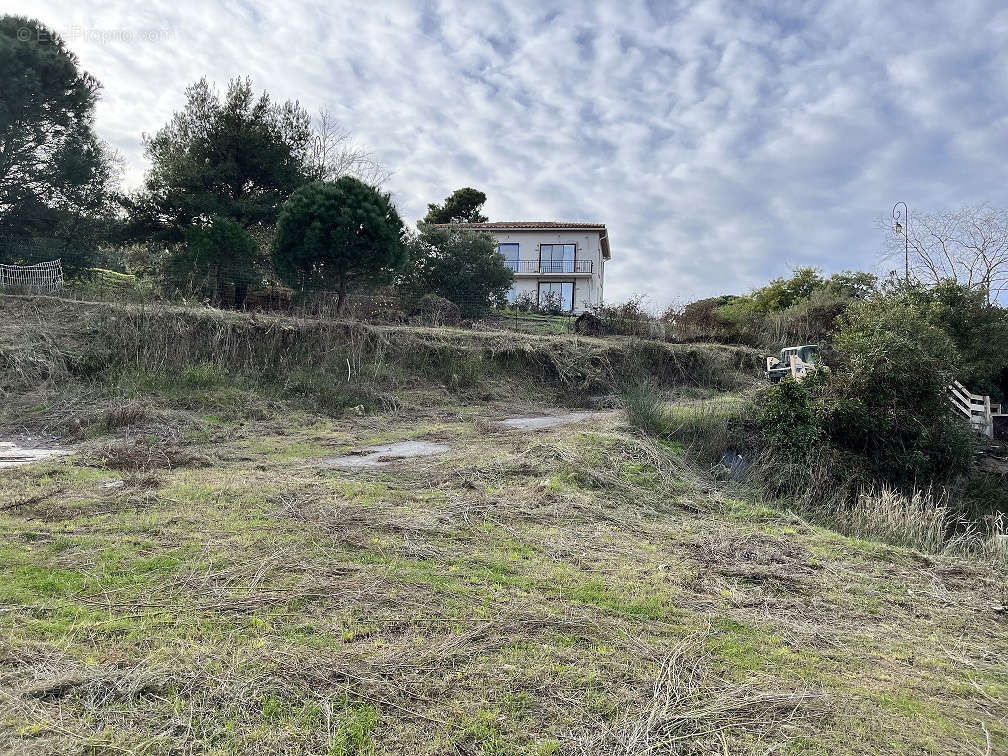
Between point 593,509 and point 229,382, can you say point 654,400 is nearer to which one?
point 593,509

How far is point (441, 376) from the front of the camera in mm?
12852

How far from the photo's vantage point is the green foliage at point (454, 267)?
19.4m

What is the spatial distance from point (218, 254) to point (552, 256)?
21799 millimetres

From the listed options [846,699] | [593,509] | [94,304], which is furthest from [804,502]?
[94,304]

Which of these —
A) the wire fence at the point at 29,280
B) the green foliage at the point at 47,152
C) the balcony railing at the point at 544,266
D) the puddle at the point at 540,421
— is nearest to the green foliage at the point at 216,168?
the green foliage at the point at 47,152

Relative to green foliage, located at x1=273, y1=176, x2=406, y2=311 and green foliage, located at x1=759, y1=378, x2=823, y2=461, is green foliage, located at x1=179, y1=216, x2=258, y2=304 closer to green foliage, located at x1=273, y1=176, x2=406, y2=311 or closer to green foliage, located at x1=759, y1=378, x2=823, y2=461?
green foliage, located at x1=273, y1=176, x2=406, y2=311

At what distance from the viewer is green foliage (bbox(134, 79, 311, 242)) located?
644 inches

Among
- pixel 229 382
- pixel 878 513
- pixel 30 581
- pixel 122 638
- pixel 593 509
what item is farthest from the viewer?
pixel 229 382

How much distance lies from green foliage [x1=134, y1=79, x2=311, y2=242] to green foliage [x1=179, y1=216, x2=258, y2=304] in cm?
252

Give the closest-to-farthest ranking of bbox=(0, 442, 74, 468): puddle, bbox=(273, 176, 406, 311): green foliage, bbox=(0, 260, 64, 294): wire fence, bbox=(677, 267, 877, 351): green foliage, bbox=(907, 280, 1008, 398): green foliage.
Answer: bbox=(0, 442, 74, 468): puddle
bbox=(0, 260, 64, 294): wire fence
bbox=(273, 176, 406, 311): green foliage
bbox=(907, 280, 1008, 398): green foliage
bbox=(677, 267, 877, 351): green foliage

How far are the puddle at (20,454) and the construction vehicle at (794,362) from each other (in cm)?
1149

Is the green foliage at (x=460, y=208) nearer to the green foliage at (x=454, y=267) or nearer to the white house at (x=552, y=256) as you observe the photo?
the white house at (x=552, y=256)

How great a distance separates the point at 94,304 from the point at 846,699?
39.3 ft

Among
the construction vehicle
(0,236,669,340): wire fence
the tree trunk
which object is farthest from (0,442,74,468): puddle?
the construction vehicle
